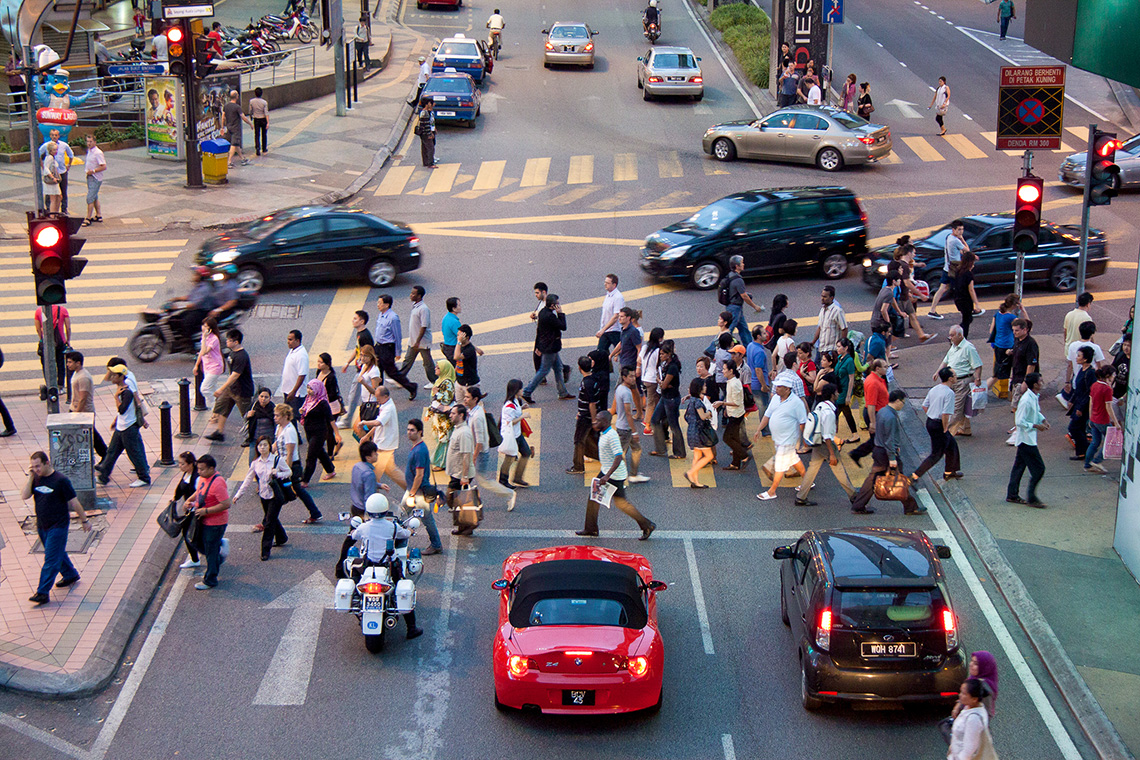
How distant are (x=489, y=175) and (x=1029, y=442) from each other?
20.3 meters

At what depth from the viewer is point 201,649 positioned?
11641 millimetres

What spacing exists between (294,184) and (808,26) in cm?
1863

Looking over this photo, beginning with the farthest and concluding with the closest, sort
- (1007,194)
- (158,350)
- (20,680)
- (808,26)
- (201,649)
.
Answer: (808,26) → (1007,194) → (158,350) → (201,649) → (20,680)

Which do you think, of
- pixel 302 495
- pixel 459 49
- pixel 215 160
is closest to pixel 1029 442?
pixel 302 495

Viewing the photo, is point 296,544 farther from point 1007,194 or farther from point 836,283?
point 1007,194

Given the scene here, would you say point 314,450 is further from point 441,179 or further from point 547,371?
point 441,179

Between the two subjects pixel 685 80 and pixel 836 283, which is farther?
pixel 685 80

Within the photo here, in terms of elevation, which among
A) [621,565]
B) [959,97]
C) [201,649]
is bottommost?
[201,649]

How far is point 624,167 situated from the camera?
106ft

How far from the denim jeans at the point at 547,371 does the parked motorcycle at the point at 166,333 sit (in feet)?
17.8

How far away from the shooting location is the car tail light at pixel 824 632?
33.4ft

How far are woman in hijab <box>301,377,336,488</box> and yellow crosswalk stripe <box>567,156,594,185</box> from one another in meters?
17.1

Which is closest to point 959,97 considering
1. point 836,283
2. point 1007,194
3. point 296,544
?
point 1007,194

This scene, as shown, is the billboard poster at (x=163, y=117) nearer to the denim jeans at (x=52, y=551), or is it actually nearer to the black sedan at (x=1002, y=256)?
the black sedan at (x=1002, y=256)
